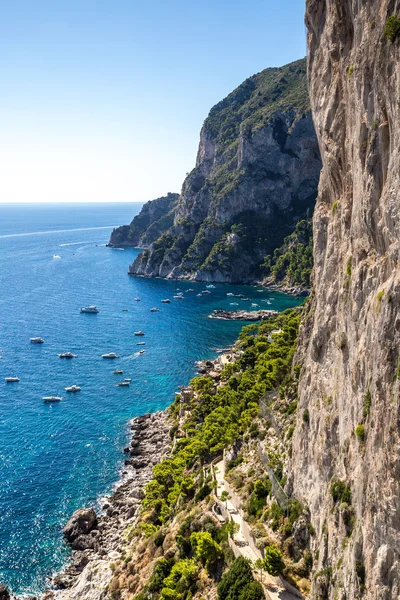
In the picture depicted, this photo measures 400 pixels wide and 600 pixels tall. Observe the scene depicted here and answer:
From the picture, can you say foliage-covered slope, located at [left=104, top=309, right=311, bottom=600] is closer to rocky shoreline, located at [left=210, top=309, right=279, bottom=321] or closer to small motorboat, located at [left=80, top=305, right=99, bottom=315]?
rocky shoreline, located at [left=210, top=309, right=279, bottom=321]

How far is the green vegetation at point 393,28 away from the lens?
24875 mm

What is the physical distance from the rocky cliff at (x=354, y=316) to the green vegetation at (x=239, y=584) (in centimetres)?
501

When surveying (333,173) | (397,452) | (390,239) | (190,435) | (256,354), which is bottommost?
(190,435)

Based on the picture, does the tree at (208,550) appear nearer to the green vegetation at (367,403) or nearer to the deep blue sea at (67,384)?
the deep blue sea at (67,384)

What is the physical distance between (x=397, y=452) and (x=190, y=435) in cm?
5705

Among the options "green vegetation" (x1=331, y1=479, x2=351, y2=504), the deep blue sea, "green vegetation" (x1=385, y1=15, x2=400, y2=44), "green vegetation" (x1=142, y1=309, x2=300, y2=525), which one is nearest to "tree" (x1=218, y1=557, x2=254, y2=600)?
"green vegetation" (x1=331, y1=479, x2=351, y2=504)

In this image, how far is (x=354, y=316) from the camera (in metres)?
31.2

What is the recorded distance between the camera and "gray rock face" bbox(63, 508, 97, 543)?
60.5m

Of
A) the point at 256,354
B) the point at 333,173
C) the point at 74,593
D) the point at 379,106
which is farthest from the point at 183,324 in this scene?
the point at 379,106

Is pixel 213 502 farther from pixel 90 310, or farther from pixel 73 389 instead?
pixel 90 310

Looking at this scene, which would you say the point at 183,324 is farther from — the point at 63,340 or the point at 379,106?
the point at 379,106

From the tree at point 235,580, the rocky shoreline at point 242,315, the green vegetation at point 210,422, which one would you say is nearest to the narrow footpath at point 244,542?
the tree at point 235,580

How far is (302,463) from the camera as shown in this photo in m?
42.1

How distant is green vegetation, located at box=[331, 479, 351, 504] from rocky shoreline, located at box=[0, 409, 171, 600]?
31.8 m
